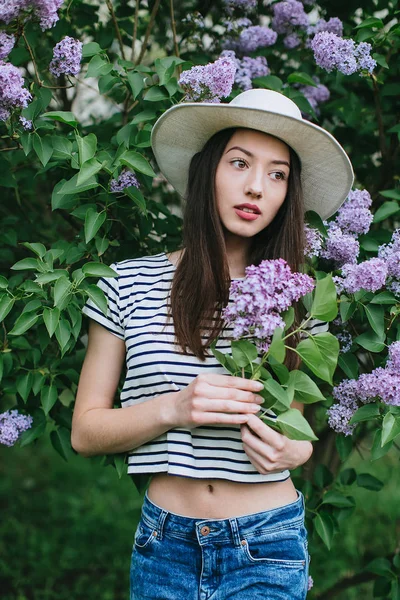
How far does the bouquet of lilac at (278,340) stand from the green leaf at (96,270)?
0.33m

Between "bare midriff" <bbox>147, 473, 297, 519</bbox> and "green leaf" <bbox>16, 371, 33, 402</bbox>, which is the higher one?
"green leaf" <bbox>16, 371, 33, 402</bbox>

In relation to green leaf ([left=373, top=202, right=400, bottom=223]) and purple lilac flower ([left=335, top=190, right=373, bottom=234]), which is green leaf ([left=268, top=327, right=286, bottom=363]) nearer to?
purple lilac flower ([left=335, top=190, right=373, bottom=234])

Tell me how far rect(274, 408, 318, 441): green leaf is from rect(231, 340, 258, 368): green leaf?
14 cm

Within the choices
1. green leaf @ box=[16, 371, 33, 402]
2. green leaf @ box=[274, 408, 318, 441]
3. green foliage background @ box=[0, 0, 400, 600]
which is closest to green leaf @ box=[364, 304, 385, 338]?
green foliage background @ box=[0, 0, 400, 600]

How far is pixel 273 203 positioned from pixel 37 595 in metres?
2.73

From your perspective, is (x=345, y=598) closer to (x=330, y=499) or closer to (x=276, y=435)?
(x=330, y=499)

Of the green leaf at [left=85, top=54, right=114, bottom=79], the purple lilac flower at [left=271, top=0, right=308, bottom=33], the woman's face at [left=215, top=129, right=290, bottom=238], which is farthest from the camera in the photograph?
the purple lilac flower at [left=271, top=0, right=308, bottom=33]

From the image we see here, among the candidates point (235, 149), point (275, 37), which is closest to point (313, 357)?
point (235, 149)

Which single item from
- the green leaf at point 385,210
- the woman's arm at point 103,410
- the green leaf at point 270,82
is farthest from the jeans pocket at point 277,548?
the green leaf at point 270,82

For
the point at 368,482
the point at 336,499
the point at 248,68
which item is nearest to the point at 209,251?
the point at 248,68

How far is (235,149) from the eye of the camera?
1.82 meters

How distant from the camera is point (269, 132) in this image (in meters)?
1.81

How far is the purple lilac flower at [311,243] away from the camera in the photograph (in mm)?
1972

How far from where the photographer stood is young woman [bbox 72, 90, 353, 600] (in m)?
1.69
